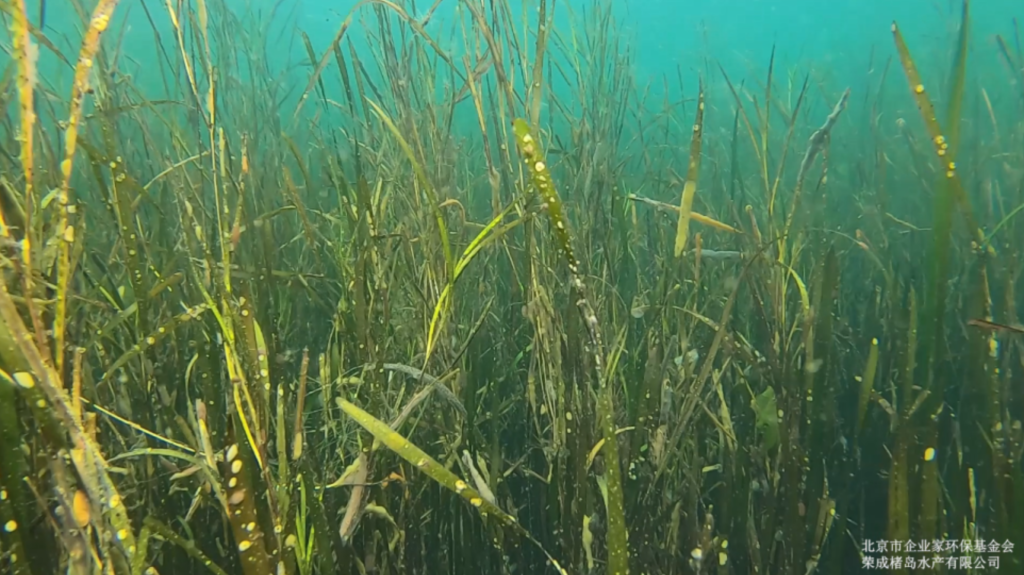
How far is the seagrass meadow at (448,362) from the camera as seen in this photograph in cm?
50

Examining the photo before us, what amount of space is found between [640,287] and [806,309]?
0.43 m

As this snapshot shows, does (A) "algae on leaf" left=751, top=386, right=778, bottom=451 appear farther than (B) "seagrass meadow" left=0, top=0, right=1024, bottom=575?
Yes

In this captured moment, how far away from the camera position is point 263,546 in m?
0.50

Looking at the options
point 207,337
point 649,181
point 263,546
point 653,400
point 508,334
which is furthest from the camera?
point 649,181

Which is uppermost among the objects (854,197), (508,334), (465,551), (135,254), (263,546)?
(854,197)

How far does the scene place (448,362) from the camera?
90cm

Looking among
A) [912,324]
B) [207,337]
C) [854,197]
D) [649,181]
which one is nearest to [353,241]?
[207,337]

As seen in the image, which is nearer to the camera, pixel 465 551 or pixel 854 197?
pixel 465 551

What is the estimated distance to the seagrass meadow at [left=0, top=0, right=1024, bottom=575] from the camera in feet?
1.65

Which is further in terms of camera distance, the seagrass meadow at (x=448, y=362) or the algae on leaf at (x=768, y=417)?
the algae on leaf at (x=768, y=417)

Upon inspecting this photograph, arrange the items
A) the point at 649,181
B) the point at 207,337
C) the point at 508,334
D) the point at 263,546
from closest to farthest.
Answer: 1. the point at 263,546
2. the point at 207,337
3. the point at 508,334
4. the point at 649,181

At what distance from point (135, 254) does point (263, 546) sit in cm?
31

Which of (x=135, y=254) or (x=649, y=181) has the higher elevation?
(x=649, y=181)

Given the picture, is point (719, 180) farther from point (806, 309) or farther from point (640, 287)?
point (806, 309)
